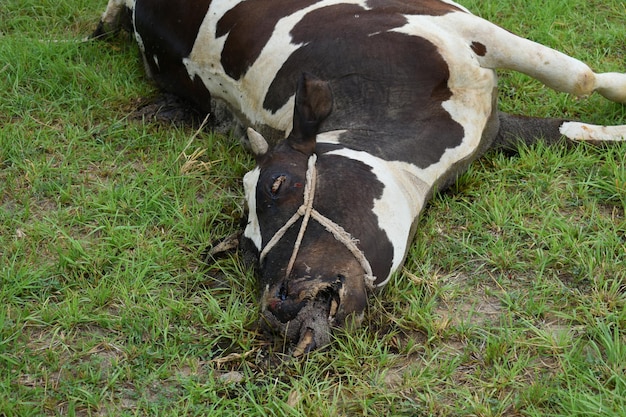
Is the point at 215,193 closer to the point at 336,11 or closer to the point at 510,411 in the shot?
the point at 336,11

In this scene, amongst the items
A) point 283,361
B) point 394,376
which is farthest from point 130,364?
point 394,376

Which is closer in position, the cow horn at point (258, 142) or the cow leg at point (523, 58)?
the cow horn at point (258, 142)

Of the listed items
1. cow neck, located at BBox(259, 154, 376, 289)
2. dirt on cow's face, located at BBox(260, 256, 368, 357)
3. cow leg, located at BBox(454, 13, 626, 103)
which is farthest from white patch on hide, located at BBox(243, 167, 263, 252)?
cow leg, located at BBox(454, 13, 626, 103)

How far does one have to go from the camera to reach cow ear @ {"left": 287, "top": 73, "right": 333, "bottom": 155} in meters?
3.05

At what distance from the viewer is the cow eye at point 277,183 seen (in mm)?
2893

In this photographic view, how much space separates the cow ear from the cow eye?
20 cm

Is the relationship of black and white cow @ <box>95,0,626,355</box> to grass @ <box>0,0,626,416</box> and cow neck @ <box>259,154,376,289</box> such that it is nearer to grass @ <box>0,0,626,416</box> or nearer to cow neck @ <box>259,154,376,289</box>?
cow neck @ <box>259,154,376,289</box>

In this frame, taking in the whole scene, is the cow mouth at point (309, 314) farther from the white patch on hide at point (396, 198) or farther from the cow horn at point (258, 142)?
the cow horn at point (258, 142)

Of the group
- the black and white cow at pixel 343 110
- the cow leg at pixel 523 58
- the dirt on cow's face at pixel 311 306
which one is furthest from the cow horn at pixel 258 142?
the cow leg at pixel 523 58

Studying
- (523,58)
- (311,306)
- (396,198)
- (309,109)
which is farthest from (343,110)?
(311,306)

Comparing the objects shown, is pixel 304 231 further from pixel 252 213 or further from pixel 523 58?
pixel 523 58

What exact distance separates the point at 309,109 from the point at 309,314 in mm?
815

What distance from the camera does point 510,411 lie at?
8.55ft

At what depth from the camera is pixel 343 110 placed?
349cm
